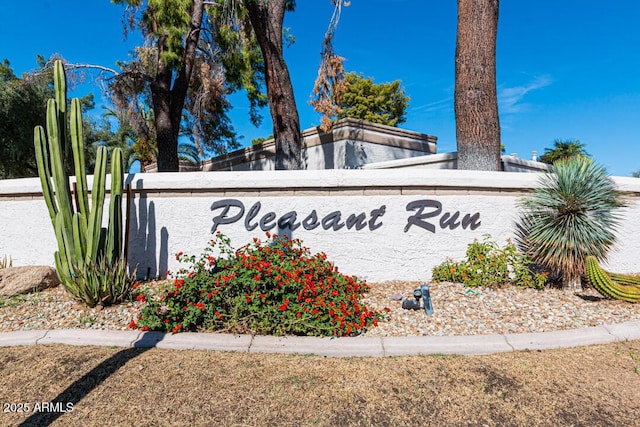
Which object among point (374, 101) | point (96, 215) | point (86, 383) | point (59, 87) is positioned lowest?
point (86, 383)

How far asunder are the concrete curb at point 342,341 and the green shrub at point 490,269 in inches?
60.8

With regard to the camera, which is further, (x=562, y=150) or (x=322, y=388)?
(x=562, y=150)

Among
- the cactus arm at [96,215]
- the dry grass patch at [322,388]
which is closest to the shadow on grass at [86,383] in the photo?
the dry grass patch at [322,388]

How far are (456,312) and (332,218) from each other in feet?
8.37

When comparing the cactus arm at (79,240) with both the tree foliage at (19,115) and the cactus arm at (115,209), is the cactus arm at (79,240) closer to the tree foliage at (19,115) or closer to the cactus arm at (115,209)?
the cactus arm at (115,209)

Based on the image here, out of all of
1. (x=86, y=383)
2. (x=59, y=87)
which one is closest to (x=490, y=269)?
(x=86, y=383)

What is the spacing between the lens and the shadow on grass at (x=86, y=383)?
2.79 meters

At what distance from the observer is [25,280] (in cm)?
579

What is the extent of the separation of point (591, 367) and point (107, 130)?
102ft

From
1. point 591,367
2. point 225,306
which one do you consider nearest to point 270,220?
point 225,306

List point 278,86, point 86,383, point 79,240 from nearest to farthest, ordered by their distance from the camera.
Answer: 1. point 86,383
2. point 79,240
3. point 278,86

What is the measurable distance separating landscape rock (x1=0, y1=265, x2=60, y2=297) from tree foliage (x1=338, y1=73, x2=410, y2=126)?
105ft

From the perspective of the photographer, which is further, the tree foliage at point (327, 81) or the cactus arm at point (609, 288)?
the tree foliage at point (327, 81)

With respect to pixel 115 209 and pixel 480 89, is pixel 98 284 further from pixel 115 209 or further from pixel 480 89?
pixel 480 89
